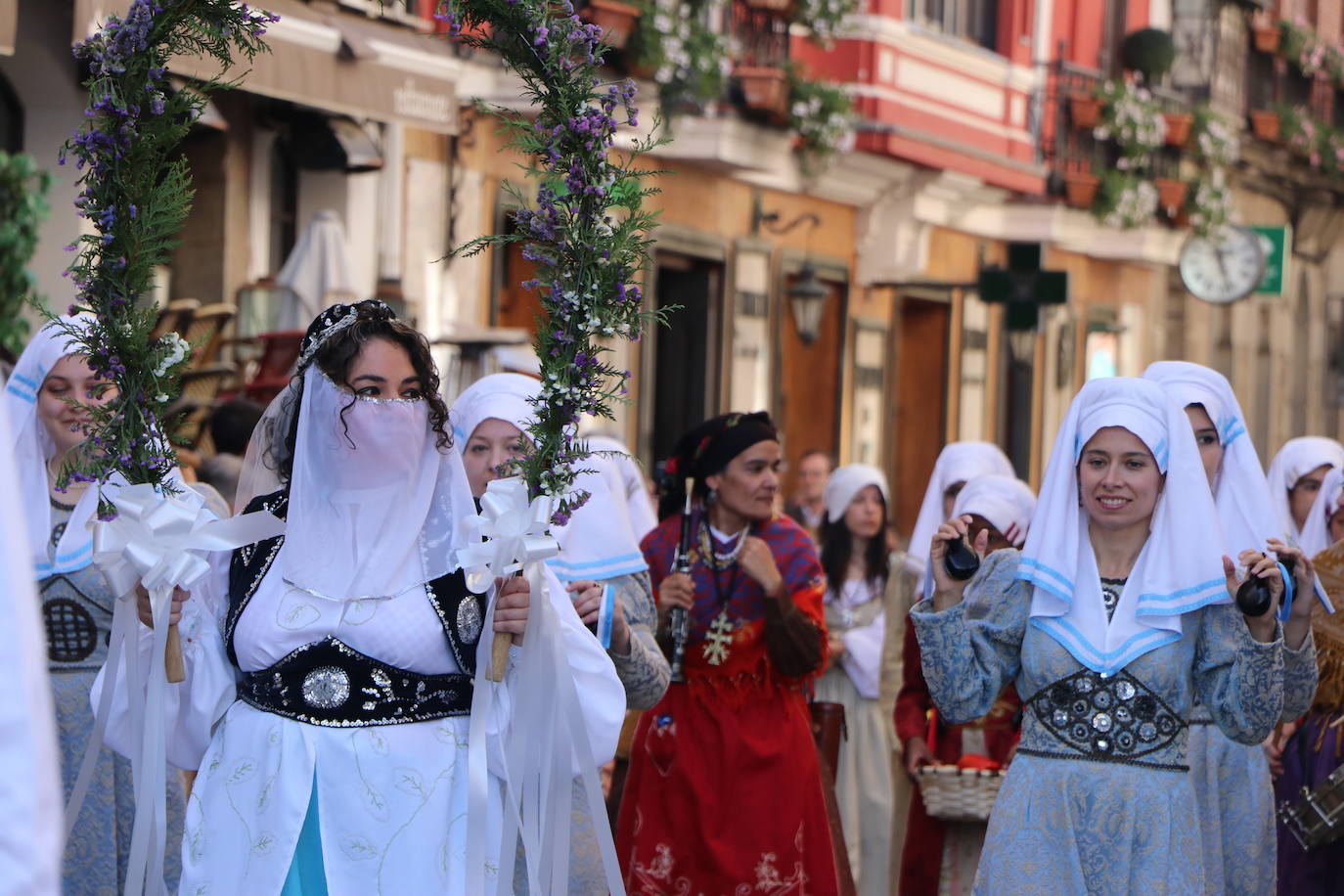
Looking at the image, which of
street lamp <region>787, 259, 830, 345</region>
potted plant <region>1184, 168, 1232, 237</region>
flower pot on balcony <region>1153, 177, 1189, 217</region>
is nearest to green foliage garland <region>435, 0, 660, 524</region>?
street lamp <region>787, 259, 830, 345</region>

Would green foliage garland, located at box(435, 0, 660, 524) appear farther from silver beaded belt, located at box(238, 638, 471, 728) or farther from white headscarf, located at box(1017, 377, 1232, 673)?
white headscarf, located at box(1017, 377, 1232, 673)

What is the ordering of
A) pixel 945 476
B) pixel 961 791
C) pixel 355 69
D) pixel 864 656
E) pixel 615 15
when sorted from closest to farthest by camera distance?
pixel 961 791 < pixel 945 476 < pixel 864 656 < pixel 355 69 < pixel 615 15

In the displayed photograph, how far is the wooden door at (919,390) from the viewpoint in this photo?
2381 centimetres

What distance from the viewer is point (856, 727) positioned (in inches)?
364

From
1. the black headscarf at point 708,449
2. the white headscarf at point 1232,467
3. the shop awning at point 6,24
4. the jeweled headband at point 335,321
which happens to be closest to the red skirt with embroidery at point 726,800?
the black headscarf at point 708,449

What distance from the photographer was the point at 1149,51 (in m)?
26.3

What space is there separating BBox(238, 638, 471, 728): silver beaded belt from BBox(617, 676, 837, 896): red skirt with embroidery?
8.71 ft

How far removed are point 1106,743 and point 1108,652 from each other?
0.67 ft

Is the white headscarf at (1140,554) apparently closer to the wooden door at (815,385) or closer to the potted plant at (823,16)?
the potted plant at (823,16)

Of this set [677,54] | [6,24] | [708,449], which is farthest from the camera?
[677,54]

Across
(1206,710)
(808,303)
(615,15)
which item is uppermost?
(615,15)

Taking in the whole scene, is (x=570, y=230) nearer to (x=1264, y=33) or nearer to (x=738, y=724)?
(x=738, y=724)

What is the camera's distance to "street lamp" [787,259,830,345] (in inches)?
770

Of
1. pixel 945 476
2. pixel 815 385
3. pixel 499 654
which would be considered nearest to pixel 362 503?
pixel 499 654
